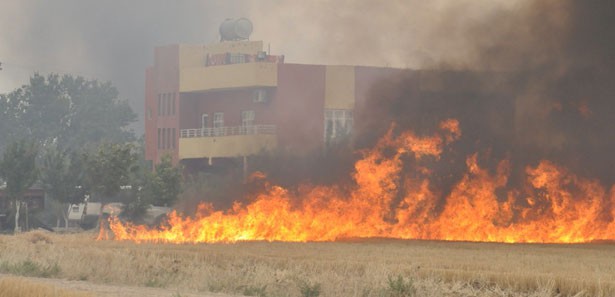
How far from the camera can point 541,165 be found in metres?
44.4

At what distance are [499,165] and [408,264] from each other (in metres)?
16.4

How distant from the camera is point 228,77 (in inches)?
3344

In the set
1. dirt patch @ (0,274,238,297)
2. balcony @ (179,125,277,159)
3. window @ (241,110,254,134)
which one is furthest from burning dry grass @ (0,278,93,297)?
window @ (241,110,254,134)

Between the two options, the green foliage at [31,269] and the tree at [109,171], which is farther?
the tree at [109,171]

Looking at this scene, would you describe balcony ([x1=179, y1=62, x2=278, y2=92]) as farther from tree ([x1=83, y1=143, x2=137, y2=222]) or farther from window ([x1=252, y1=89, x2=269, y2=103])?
tree ([x1=83, y1=143, x2=137, y2=222])

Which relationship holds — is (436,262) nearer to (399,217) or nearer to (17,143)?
(399,217)

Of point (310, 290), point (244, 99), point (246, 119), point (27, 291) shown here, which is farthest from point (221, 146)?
point (27, 291)

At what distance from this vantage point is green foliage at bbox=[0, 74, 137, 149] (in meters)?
Result: 128

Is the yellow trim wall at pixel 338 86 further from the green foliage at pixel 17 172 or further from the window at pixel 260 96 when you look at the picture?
the green foliage at pixel 17 172

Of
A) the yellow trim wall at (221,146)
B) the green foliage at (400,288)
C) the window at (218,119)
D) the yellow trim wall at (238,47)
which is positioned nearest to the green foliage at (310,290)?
the green foliage at (400,288)

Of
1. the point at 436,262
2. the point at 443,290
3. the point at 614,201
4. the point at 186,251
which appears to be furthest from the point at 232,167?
the point at 443,290

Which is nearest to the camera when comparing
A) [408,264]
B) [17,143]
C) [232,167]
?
[408,264]

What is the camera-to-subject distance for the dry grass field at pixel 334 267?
25.2 meters

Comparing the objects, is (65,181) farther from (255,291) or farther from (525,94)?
(255,291)
